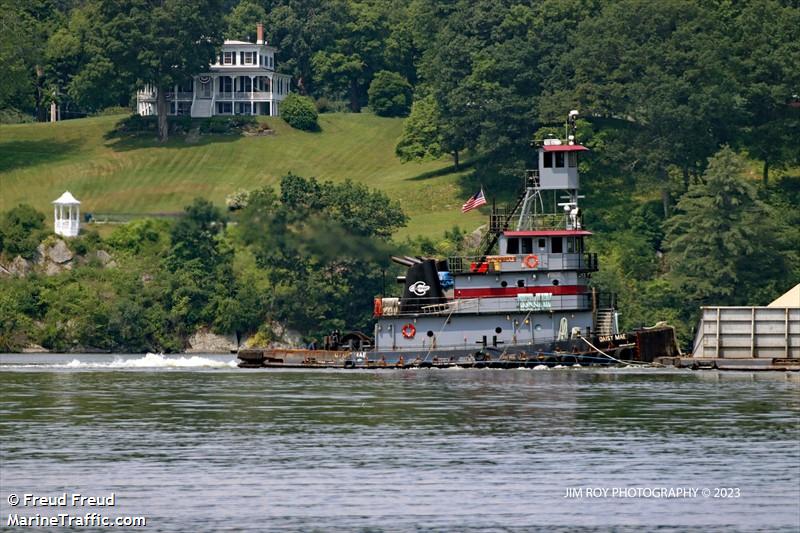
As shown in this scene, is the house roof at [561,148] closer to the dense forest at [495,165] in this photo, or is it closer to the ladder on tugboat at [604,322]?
the ladder on tugboat at [604,322]

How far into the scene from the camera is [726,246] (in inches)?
5197

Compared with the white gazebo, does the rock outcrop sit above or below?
below

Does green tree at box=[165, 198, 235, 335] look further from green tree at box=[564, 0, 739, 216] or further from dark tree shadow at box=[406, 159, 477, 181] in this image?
green tree at box=[564, 0, 739, 216]

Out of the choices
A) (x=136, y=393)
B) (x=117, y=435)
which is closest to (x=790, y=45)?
(x=136, y=393)

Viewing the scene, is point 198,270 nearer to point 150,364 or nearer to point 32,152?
point 150,364

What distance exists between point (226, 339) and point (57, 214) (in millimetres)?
22895

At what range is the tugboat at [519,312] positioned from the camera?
10038cm

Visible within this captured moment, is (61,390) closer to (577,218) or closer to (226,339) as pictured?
(577,218)

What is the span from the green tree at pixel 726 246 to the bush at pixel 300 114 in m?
62.4

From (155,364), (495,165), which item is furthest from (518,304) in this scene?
(495,165)

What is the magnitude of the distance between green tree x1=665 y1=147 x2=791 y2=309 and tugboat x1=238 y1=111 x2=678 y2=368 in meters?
29.2

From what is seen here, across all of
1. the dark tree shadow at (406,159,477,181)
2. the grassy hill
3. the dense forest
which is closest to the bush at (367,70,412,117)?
the dense forest

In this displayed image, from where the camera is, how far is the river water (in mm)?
49062

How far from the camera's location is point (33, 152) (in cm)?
18388
